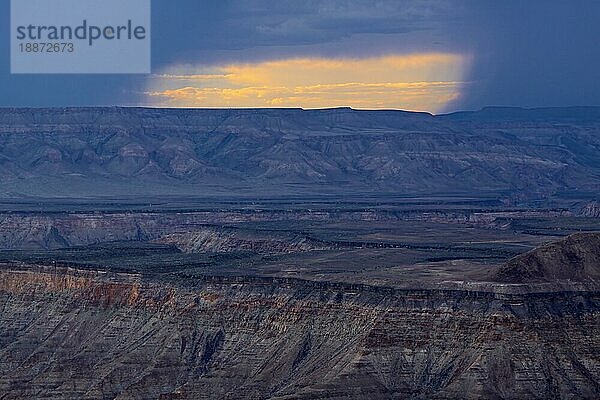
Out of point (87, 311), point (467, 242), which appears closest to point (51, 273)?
point (87, 311)

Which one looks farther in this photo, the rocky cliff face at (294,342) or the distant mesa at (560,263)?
the distant mesa at (560,263)

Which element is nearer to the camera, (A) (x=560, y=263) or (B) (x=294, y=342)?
(B) (x=294, y=342)

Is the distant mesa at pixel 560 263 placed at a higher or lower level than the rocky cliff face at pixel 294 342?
higher

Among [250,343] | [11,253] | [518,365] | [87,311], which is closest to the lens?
[518,365]

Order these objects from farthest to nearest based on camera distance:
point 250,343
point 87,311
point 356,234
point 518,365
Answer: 1. point 356,234
2. point 87,311
3. point 250,343
4. point 518,365

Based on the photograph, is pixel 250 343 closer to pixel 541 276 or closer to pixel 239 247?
pixel 541 276
